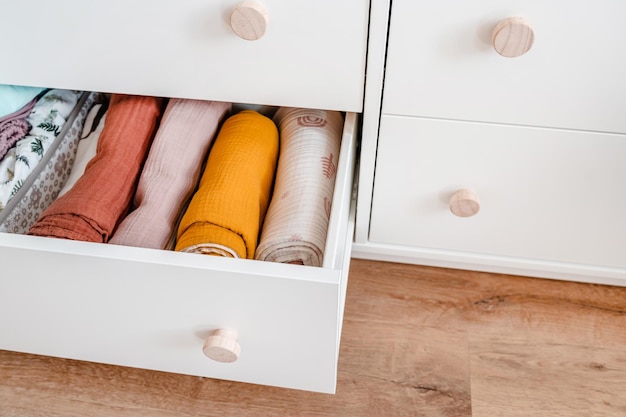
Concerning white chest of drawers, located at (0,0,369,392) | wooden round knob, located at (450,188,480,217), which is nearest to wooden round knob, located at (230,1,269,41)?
white chest of drawers, located at (0,0,369,392)

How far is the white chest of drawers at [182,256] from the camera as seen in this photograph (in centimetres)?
64

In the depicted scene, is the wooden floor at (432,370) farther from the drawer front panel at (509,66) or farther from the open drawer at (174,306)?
the drawer front panel at (509,66)

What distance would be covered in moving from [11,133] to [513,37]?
0.65 metres

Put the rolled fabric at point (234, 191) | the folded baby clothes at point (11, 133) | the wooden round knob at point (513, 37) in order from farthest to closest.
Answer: the folded baby clothes at point (11, 133)
the rolled fabric at point (234, 191)
the wooden round knob at point (513, 37)

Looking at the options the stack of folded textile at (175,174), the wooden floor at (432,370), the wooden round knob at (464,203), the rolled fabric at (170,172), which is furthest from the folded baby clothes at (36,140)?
the wooden round knob at (464,203)

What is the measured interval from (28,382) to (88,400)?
95 mm

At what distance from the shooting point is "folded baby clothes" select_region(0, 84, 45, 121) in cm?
85

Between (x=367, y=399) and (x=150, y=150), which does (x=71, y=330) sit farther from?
(x=367, y=399)

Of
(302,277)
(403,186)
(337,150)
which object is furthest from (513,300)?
(302,277)

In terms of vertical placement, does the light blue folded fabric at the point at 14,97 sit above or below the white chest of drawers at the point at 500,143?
above

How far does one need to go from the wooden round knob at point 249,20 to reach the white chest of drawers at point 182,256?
0.4 inches

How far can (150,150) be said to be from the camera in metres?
0.82

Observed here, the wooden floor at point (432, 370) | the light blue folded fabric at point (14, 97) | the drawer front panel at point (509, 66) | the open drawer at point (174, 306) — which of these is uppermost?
the light blue folded fabric at point (14, 97)

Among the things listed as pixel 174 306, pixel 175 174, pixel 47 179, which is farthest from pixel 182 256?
pixel 47 179
